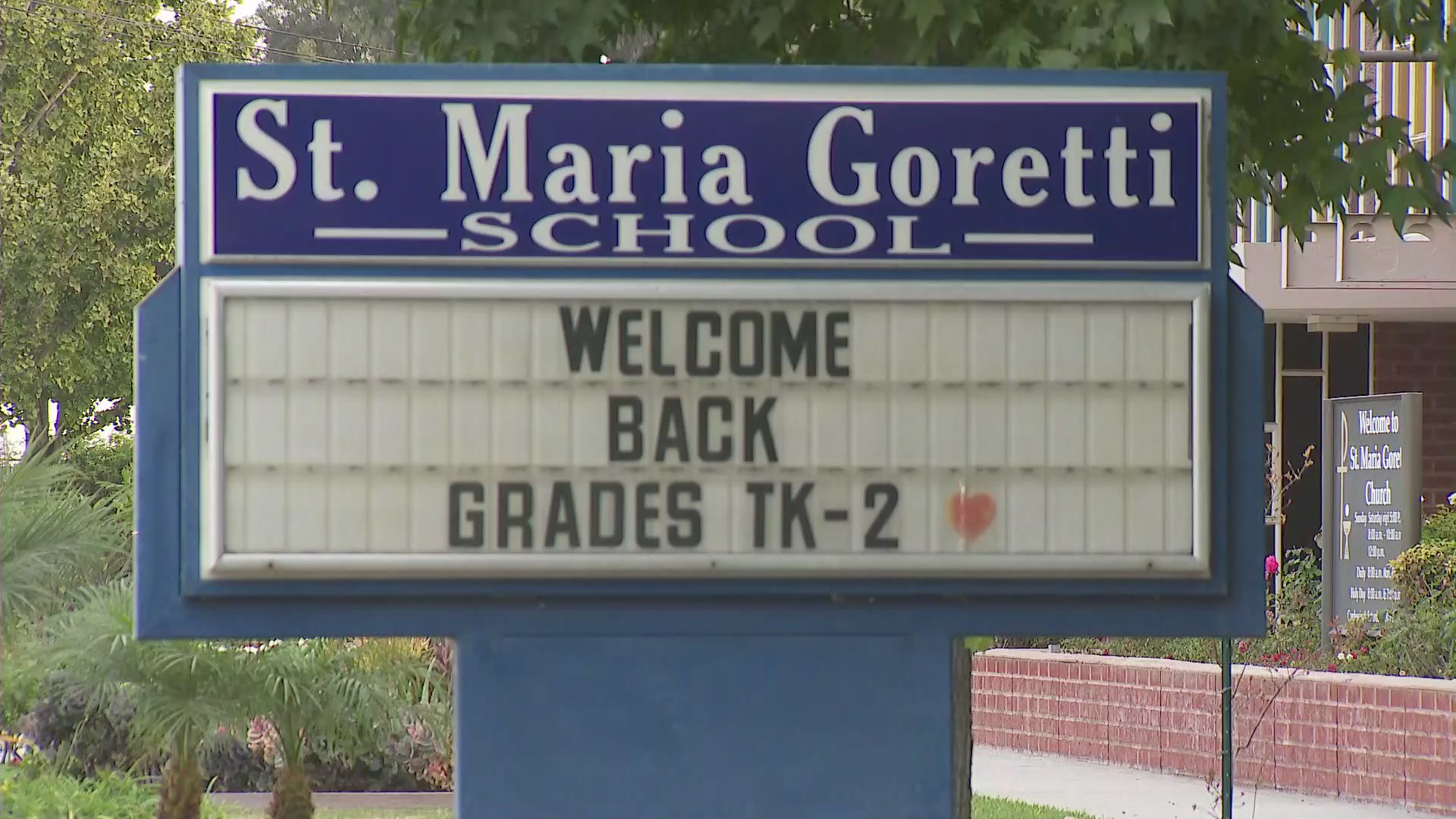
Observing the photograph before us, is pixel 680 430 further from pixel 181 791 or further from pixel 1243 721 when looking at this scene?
pixel 1243 721

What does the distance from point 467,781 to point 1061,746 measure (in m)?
10.2

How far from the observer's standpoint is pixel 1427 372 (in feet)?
66.8

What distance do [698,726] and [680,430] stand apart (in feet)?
3.21

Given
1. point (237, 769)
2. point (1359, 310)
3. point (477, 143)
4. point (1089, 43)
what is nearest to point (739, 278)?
point (477, 143)

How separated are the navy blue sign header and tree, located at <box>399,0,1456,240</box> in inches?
26.0

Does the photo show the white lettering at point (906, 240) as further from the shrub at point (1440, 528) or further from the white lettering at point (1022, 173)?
the shrub at point (1440, 528)

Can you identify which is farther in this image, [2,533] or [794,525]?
[2,533]

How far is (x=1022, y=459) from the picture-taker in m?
5.95

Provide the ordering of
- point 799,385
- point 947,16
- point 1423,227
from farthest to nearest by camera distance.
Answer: point 1423,227
point 947,16
point 799,385

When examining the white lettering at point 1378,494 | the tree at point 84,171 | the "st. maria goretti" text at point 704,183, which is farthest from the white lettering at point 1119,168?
the tree at point 84,171

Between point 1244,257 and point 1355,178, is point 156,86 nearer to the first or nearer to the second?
point 1244,257

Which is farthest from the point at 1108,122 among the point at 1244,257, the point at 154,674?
the point at 1244,257

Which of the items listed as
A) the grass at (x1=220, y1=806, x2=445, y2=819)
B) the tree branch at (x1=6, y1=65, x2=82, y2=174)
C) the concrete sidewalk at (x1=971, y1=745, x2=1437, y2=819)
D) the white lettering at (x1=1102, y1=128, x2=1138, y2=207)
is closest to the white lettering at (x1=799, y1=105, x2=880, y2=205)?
the white lettering at (x1=1102, y1=128, x2=1138, y2=207)

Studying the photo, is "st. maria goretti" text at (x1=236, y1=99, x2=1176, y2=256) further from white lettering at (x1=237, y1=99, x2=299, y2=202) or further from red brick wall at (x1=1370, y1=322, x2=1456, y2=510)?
red brick wall at (x1=1370, y1=322, x2=1456, y2=510)
